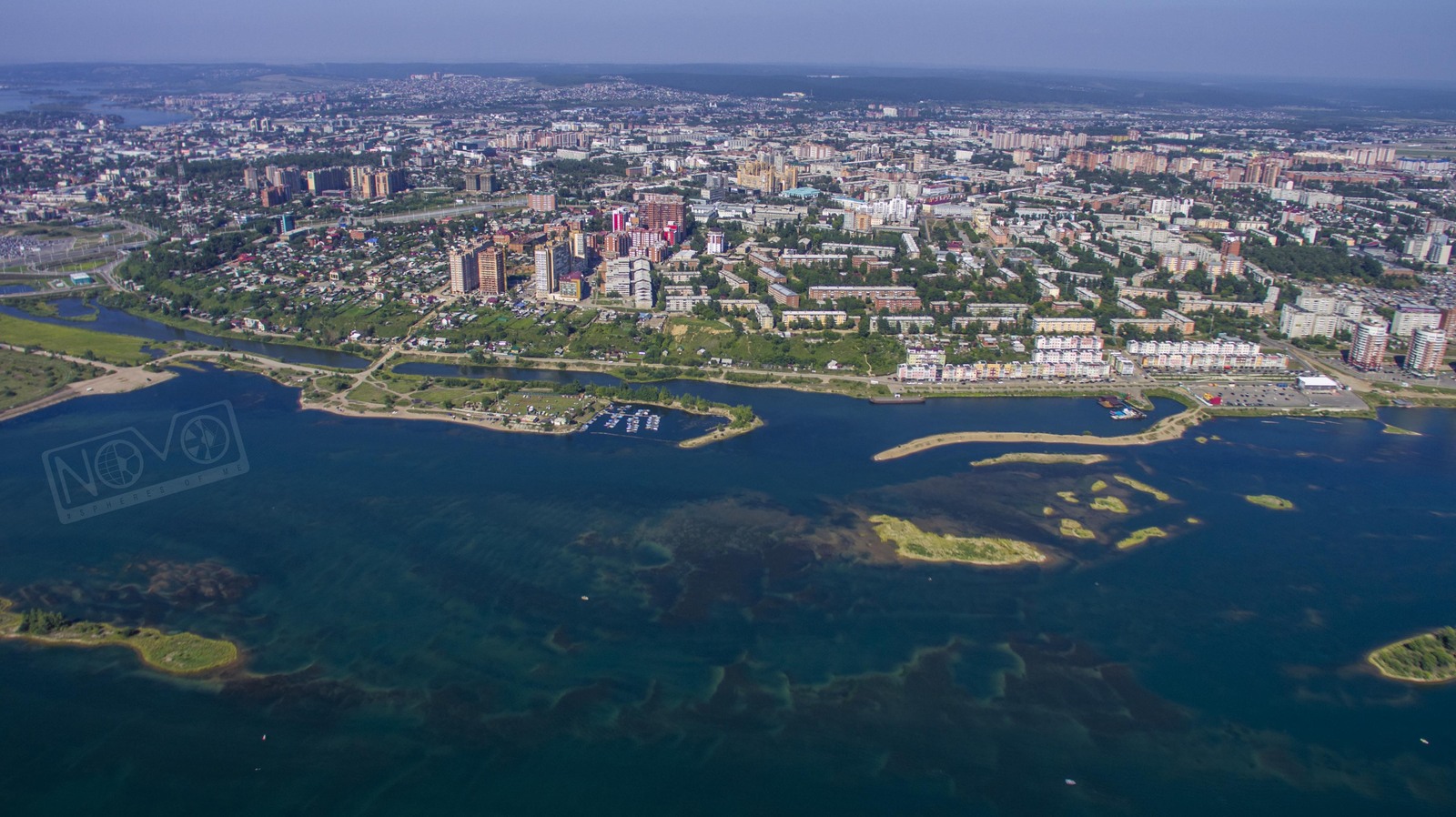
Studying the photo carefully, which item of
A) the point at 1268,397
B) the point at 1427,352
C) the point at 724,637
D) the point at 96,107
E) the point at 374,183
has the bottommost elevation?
the point at 724,637

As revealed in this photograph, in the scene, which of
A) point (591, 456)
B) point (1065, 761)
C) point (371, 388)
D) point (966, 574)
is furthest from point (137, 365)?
point (1065, 761)

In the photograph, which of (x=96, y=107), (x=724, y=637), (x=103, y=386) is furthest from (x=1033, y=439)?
(x=96, y=107)

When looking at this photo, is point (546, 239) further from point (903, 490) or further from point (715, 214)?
point (903, 490)

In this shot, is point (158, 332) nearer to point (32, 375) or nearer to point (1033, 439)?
point (32, 375)

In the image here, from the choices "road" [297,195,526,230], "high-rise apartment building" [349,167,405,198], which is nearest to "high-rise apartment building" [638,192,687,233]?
"road" [297,195,526,230]

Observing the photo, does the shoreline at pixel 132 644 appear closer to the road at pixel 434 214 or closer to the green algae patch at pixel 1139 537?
the green algae patch at pixel 1139 537

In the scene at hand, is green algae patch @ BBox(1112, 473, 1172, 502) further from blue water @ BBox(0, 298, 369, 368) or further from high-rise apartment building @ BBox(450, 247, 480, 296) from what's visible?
high-rise apartment building @ BBox(450, 247, 480, 296)
